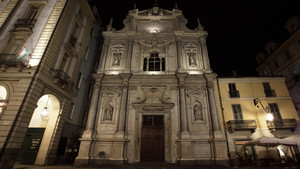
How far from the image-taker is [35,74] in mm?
10547

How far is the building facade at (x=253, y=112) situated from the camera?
13625mm

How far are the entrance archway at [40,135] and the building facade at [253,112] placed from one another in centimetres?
1544

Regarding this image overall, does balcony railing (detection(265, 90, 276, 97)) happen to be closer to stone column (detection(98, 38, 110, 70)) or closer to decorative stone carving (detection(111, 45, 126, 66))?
decorative stone carving (detection(111, 45, 126, 66))

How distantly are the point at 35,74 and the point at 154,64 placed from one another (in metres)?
10.3

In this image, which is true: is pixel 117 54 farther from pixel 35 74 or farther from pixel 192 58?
pixel 192 58

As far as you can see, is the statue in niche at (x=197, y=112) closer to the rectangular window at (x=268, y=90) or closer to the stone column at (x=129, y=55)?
the stone column at (x=129, y=55)

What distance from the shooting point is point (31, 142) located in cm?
1157

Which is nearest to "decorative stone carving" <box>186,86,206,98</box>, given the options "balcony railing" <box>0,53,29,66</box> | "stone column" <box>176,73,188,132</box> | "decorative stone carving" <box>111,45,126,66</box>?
"stone column" <box>176,73,188,132</box>

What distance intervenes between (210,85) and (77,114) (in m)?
13.9

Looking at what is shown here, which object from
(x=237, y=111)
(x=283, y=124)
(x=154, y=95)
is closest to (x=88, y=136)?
(x=154, y=95)

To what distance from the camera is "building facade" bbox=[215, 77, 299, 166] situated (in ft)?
44.7

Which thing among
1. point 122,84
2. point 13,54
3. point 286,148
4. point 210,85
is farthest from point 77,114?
point 286,148

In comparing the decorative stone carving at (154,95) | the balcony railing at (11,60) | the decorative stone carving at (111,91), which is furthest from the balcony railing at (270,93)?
the balcony railing at (11,60)

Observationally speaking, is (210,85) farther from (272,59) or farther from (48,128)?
(272,59)
